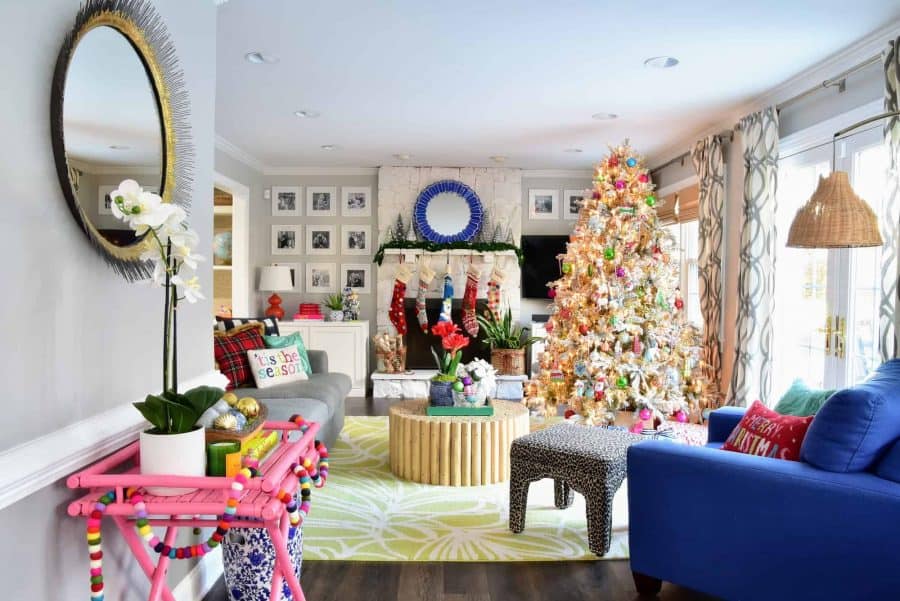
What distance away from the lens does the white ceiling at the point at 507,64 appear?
2900mm

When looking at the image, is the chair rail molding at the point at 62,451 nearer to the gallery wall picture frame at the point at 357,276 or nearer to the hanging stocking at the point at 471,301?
the hanging stocking at the point at 471,301

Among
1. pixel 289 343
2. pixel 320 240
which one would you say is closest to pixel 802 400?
pixel 289 343

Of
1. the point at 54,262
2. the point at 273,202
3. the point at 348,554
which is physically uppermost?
the point at 273,202

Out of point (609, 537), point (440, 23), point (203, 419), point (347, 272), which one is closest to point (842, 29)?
point (440, 23)

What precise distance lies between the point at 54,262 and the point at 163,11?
40.6 inches

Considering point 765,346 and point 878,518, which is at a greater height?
point 765,346

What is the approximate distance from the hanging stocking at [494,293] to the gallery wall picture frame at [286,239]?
221 cm

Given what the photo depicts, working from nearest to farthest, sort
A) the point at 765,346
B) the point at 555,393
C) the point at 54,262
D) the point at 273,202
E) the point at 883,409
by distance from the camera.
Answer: the point at 54,262
the point at 883,409
the point at 765,346
the point at 555,393
the point at 273,202

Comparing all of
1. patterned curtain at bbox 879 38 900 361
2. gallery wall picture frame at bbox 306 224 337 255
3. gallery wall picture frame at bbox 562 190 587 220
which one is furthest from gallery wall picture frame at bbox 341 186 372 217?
patterned curtain at bbox 879 38 900 361

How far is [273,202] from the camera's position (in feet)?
23.2

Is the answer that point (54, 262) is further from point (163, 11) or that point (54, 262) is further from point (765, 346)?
point (765, 346)

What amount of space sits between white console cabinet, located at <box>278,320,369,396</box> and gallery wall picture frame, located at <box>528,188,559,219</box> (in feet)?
7.71

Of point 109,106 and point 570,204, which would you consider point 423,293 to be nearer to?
point 570,204

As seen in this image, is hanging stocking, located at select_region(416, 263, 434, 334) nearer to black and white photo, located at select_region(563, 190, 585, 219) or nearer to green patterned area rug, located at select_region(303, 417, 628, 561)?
black and white photo, located at select_region(563, 190, 585, 219)
